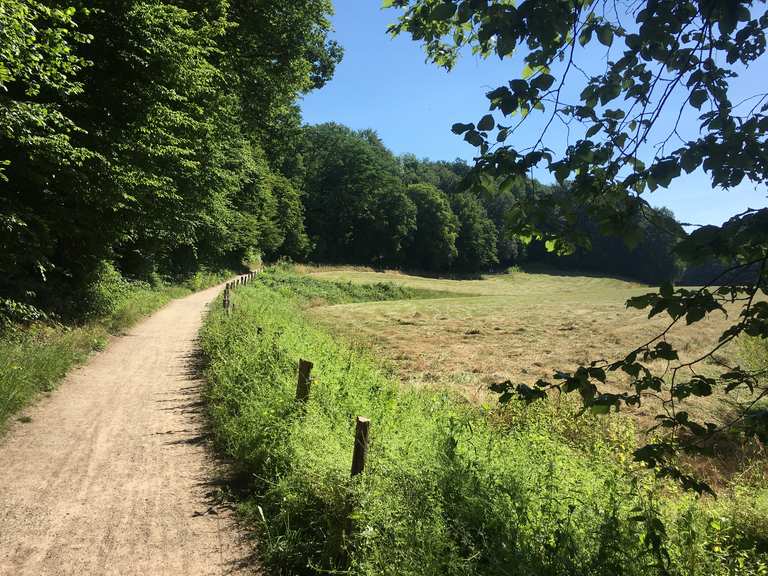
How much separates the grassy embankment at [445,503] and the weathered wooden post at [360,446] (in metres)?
0.10

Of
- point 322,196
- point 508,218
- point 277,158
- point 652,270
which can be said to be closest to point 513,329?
point 277,158

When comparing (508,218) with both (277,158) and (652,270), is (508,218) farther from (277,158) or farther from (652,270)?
(652,270)

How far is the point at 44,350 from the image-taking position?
10375 millimetres

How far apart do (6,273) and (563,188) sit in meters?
13.1

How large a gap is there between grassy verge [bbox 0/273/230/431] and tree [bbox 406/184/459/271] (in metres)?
75.7

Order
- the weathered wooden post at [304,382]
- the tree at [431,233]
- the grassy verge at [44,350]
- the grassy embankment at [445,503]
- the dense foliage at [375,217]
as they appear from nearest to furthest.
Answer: the grassy embankment at [445,503]
the weathered wooden post at [304,382]
the grassy verge at [44,350]
the dense foliage at [375,217]
the tree at [431,233]

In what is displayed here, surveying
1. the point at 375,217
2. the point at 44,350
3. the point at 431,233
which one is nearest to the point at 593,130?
the point at 44,350

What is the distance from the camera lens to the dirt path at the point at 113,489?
452 centimetres

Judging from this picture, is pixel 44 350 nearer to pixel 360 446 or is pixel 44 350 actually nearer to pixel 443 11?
pixel 360 446

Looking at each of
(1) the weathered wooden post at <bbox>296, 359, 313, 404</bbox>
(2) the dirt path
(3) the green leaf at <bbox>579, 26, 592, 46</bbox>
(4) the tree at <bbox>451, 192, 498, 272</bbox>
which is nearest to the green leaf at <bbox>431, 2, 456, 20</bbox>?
(3) the green leaf at <bbox>579, 26, 592, 46</bbox>

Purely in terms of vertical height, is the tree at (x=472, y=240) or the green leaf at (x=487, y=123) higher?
the tree at (x=472, y=240)

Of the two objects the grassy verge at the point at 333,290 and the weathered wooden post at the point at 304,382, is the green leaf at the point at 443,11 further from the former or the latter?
the grassy verge at the point at 333,290

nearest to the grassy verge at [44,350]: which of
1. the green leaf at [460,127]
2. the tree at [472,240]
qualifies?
the green leaf at [460,127]

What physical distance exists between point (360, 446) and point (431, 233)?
88457mm
